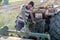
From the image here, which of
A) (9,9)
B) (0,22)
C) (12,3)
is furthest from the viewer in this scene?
(12,3)

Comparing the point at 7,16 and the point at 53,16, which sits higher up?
the point at 53,16

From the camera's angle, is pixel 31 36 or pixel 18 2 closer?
pixel 31 36

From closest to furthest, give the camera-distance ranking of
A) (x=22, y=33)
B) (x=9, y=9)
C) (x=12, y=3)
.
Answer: (x=22, y=33) < (x=9, y=9) < (x=12, y=3)

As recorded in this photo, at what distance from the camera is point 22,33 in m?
4.43

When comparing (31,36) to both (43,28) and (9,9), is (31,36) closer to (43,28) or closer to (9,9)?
(43,28)

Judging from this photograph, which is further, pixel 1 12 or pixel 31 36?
pixel 1 12

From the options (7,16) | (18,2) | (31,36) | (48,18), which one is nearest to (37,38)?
(31,36)

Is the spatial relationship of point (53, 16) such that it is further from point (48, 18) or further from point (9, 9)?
point (9, 9)

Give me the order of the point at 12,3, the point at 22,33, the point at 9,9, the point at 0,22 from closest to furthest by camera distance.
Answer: the point at 22,33 → the point at 0,22 → the point at 9,9 → the point at 12,3

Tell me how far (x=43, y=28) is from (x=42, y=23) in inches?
3.9

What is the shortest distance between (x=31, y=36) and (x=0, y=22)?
4.02m

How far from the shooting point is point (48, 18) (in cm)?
462

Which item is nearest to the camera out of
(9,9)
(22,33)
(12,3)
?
(22,33)

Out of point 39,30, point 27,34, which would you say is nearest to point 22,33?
point 27,34
